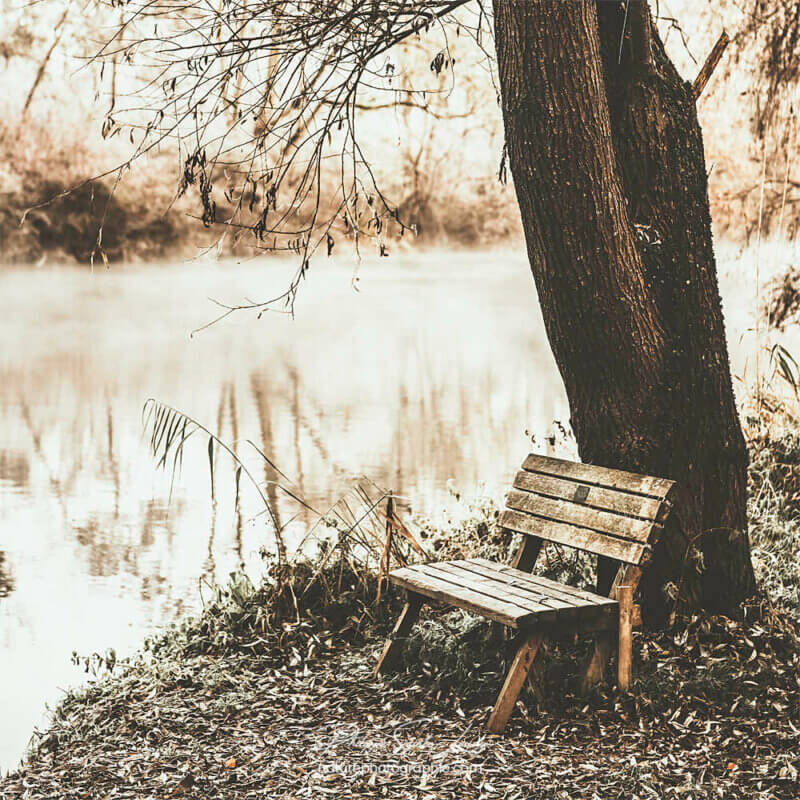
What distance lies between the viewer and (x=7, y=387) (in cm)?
888

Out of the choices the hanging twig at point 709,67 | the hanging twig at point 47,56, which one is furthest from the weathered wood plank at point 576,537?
the hanging twig at point 47,56

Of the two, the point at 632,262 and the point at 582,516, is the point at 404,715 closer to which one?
the point at 582,516

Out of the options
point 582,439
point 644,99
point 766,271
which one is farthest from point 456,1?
point 766,271

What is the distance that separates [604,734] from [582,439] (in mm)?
985

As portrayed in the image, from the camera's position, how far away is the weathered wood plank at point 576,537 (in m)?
3.19

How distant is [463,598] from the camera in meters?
3.13

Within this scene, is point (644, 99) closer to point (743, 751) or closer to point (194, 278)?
point (743, 751)

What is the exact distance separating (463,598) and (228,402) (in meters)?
5.97

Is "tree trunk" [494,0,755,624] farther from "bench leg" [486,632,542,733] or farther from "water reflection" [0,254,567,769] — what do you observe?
"water reflection" [0,254,567,769]

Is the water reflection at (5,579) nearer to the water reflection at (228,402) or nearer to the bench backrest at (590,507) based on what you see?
the water reflection at (228,402)

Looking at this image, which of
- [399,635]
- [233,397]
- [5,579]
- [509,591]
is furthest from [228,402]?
[509,591]

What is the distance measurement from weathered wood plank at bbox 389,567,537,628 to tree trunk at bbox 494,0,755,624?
1.94 ft

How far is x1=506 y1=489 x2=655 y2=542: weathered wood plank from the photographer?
3.21m

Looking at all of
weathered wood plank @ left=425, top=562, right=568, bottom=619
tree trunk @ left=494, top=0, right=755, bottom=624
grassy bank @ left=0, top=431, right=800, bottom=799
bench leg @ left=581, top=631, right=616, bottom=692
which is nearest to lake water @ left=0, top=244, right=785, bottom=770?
grassy bank @ left=0, top=431, right=800, bottom=799
